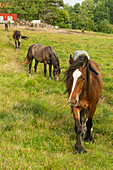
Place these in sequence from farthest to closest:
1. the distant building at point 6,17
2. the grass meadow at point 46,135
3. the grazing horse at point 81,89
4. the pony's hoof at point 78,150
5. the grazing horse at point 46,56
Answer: the distant building at point 6,17 → the grazing horse at point 46,56 → the pony's hoof at point 78,150 → the grazing horse at point 81,89 → the grass meadow at point 46,135

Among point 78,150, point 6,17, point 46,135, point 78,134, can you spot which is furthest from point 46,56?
point 6,17

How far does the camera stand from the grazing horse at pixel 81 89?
11.1 ft

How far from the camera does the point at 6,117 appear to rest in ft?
15.3

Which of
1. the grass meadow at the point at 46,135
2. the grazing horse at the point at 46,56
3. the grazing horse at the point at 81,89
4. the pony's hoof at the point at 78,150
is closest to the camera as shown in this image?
the grass meadow at the point at 46,135

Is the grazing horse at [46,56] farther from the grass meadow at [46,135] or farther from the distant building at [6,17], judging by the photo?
the distant building at [6,17]

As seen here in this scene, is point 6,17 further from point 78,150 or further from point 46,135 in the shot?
point 78,150

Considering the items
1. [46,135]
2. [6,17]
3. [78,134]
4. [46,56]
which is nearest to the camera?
[78,134]

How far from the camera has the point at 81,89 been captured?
3.51 m

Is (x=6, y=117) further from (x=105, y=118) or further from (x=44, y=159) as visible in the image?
(x=105, y=118)

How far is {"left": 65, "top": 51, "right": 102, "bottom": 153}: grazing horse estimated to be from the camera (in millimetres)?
3377

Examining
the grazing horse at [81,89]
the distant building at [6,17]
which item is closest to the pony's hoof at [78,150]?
the grazing horse at [81,89]

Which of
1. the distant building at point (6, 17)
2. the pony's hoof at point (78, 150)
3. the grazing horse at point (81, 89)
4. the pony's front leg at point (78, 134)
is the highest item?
the distant building at point (6, 17)

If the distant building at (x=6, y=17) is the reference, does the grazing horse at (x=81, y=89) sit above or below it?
below

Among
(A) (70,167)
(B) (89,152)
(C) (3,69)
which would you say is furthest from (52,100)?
(C) (3,69)
